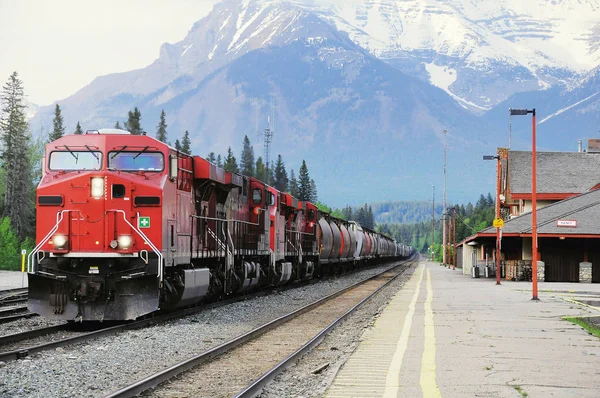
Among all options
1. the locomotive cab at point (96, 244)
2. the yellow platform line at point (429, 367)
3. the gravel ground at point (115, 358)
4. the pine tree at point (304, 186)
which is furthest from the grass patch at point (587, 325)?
the pine tree at point (304, 186)

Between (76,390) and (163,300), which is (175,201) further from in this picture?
(76,390)

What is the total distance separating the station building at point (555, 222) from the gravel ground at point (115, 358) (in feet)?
99.1

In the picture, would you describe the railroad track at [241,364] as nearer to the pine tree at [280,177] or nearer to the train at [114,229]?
the train at [114,229]

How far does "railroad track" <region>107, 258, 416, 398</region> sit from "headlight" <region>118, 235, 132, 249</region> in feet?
11.2

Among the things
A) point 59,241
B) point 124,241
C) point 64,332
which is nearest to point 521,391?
point 124,241

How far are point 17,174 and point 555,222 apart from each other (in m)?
66.9

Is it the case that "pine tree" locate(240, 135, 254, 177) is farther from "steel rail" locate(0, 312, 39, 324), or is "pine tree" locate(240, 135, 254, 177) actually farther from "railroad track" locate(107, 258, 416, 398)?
"railroad track" locate(107, 258, 416, 398)

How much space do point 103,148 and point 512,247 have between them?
43.2 metres

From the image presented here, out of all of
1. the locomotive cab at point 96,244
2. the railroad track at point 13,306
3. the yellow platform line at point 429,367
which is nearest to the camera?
the yellow platform line at point 429,367

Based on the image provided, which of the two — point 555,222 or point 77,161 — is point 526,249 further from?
point 77,161

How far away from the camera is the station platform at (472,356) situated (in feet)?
36.1

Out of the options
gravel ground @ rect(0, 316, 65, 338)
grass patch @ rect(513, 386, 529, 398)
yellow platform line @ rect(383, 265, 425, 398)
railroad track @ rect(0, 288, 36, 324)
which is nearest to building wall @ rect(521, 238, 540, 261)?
railroad track @ rect(0, 288, 36, 324)

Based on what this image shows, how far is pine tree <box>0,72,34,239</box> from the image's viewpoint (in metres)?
96.9

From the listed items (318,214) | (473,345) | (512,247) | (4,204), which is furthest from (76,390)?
(4,204)
